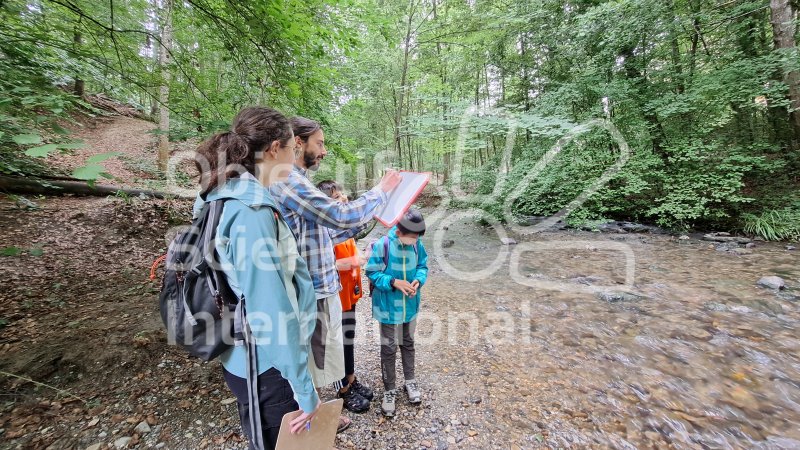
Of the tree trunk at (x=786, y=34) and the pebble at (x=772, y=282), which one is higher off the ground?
the tree trunk at (x=786, y=34)

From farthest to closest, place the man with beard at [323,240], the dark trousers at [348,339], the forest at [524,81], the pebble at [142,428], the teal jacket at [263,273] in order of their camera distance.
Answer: the forest at [524,81] → the dark trousers at [348,339] → the pebble at [142,428] → the man with beard at [323,240] → the teal jacket at [263,273]

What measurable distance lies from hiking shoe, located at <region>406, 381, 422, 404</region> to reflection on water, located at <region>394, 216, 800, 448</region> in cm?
32

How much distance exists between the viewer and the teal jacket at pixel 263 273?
1200mm

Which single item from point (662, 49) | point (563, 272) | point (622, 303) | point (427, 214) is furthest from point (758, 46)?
point (427, 214)

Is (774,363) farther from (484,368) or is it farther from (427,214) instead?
(427,214)

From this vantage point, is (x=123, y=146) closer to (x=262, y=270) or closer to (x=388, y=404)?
(x=388, y=404)

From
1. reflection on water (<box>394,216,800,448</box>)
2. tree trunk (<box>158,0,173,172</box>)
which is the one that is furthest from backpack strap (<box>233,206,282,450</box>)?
tree trunk (<box>158,0,173,172</box>)

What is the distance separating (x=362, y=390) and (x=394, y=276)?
1.07 m

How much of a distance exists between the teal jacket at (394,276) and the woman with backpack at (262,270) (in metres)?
1.36

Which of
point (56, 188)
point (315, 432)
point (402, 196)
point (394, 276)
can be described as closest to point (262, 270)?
point (315, 432)

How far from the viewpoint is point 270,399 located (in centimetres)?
134

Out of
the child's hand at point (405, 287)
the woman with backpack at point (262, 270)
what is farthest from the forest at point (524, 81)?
the child's hand at point (405, 287)

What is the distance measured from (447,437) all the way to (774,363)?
3529mm

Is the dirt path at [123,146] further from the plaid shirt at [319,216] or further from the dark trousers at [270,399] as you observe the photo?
the dark trousers at [270,399]
